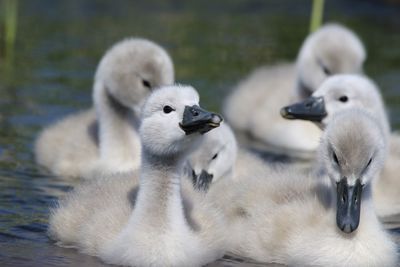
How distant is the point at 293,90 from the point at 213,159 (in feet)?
13.3

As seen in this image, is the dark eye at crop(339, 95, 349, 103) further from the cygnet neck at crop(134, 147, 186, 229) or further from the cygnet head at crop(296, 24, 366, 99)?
the cygnet neck at crop(134, 147, 186, 229)

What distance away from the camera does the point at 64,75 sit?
15859 millimetres

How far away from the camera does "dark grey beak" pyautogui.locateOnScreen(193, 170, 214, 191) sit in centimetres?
1027

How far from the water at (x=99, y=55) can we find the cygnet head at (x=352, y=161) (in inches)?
33.7

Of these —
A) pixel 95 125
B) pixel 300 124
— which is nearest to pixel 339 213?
pixel 95 125

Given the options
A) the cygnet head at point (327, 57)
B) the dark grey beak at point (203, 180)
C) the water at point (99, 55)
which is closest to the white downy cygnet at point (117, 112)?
the water at point (99, 55)

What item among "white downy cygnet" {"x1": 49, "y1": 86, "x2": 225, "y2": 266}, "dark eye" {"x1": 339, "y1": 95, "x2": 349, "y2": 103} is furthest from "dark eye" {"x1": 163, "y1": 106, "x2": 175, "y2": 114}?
"dark eye" {"x1": 339, "y1": 95, "x2": 349, "y2": 103}

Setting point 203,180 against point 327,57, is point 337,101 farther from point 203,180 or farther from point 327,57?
point 327,57

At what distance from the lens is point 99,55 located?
17062mm

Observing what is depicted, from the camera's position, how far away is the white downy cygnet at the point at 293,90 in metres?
13.7

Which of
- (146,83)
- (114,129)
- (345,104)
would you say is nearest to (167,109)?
(345,104)

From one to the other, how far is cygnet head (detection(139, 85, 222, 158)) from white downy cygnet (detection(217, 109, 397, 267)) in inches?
35.2

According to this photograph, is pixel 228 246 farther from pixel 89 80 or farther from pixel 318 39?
pixel 89 80

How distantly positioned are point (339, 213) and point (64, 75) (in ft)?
25.7
